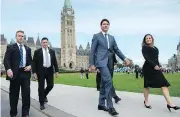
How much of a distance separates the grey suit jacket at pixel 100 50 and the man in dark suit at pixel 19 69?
5.03 feet

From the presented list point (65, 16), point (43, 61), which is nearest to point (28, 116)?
point (43, 61)

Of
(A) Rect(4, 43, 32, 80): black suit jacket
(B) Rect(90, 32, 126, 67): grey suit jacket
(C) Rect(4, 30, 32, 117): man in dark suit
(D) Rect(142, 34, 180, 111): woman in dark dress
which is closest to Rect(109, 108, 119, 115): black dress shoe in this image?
(B) Rect(90, 32, 126, 67): grey suit jacket

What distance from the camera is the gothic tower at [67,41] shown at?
619 ft

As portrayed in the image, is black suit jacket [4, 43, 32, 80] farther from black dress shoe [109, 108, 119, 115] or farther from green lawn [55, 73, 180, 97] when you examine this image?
green lawn [55, 73, 180, 97]

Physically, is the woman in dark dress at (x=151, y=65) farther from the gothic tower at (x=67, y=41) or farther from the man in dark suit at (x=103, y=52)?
the gothic tower at (x=67, y=41)

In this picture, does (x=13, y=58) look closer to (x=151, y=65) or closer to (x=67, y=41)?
(x=151, y=65)

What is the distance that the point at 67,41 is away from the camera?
18862 cm

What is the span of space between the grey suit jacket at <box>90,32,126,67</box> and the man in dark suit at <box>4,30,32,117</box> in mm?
1532

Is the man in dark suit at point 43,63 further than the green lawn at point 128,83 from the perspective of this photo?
No

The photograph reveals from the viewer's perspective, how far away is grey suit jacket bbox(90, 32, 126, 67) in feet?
30.0

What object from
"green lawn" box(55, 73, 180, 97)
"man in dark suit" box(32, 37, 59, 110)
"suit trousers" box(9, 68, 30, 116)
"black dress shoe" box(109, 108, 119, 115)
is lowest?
"green lawn" box(55, 73, 180, 97)

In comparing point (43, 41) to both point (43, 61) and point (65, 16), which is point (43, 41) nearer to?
point (43, 61)

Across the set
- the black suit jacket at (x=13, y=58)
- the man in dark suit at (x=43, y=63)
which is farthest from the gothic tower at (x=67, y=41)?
the black suit jacket at (x=13, y=58)

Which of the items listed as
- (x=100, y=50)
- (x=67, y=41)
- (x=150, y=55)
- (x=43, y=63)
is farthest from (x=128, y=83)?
(x=67, y=41)
